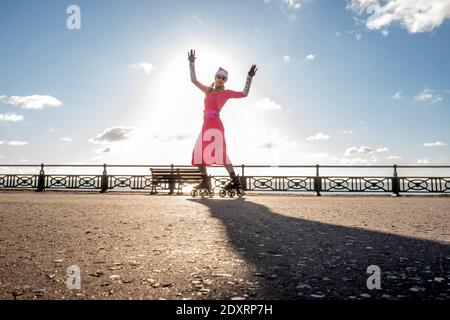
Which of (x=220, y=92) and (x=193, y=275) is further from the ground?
(x=220, y=92)

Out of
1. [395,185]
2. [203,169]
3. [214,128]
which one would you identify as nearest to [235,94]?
[214,128]

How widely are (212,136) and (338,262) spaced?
6801 millimetres

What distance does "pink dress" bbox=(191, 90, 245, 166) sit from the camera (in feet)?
30.2

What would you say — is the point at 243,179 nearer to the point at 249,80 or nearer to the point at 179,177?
the point at 179,177

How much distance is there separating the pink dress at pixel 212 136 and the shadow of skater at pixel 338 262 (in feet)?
16.1

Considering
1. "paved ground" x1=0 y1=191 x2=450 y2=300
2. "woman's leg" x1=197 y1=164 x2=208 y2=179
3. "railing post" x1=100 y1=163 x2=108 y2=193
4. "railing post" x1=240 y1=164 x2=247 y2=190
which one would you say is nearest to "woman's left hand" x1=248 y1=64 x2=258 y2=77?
"woman's leg" x1=197 y1=164 x2=208 y2=179

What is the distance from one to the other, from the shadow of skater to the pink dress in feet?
16.1

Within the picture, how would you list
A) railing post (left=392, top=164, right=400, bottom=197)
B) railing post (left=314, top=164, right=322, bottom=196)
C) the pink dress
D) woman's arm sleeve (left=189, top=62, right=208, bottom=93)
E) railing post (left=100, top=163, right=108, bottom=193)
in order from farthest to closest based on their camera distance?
1. railing post (left=100, top=163, right=108, bottom=193)
2. railing post (left=314, top=164, right=322, bottom=196)
3. railing post (left=392, top=164, right=400, bottom=197)
4. woman's arm sleeve (left=189, top=62, right=208, bottom=93)
5. the pink dress

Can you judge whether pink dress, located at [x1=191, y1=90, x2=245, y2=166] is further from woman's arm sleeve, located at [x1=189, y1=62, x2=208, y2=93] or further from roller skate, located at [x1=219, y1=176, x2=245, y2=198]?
roller skate, located at [x1=219, y1=176, x2=245, y2=198]

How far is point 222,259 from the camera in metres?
2.72
